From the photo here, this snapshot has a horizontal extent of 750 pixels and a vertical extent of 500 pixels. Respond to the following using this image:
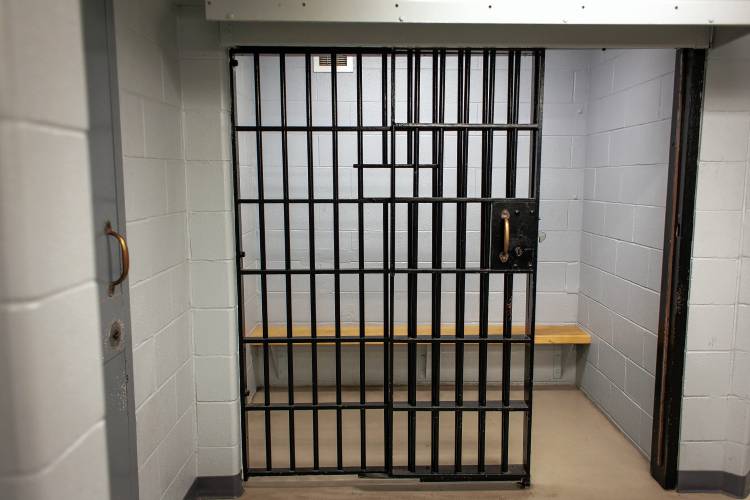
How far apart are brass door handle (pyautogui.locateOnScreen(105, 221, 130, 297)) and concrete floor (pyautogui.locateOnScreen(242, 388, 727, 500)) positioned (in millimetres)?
1354

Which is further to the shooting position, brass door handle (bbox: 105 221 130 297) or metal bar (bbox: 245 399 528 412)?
metal bar (bbox: 245 399 528 412)

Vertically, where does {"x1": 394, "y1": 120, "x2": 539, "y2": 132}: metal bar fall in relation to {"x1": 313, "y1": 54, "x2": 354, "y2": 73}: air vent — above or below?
below

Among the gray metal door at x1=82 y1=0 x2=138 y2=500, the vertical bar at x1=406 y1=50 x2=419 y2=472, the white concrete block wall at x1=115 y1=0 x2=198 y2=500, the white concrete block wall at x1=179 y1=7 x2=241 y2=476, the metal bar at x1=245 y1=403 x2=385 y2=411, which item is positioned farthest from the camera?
the metal bar at x1=245 y1=403 x2=385 y2=411

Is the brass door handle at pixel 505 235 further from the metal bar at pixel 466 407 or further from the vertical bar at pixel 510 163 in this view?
the metal bar at pixel 466 407

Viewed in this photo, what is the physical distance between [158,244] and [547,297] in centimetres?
267

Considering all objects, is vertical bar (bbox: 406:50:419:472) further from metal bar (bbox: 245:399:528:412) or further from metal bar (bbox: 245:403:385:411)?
metal bar (bbox: 245:403:385:411)

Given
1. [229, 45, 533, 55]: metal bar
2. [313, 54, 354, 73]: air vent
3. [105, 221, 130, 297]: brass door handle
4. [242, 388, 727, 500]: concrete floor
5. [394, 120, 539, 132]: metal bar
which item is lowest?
[242, 388, 727, 500]: concrete floor

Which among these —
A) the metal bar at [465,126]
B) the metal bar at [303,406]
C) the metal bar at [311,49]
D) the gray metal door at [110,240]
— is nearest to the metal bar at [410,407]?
the metal bar at [303,406]

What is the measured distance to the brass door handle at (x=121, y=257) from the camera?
4.86 feet

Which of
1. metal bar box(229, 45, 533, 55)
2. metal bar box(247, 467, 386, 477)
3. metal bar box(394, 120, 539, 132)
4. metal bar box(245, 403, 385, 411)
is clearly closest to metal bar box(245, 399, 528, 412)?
metal bar box(245, 403, 385, 411)

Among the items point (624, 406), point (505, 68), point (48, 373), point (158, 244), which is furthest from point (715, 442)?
point (48, 373)

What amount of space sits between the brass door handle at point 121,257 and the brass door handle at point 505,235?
4.83 feet

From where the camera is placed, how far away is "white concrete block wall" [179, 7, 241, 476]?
2133 mm

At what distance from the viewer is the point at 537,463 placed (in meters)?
2.66
